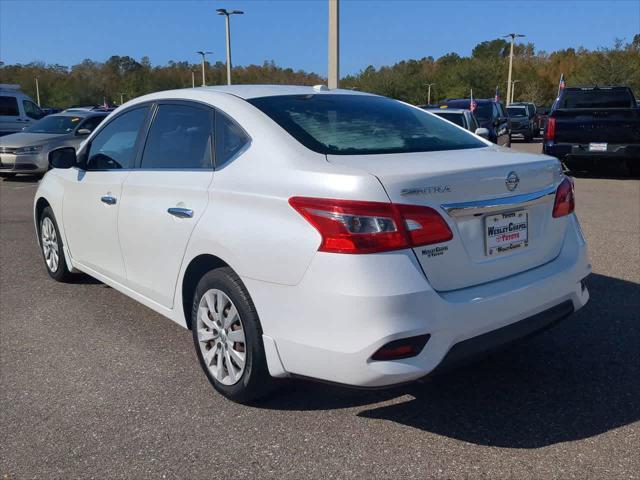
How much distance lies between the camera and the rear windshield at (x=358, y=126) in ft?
10.2

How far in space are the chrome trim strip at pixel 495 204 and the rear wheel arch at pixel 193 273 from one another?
115 centimetres

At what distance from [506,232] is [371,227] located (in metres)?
0.76

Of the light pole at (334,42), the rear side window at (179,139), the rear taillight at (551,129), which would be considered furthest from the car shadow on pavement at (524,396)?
the light pole at (334,42)

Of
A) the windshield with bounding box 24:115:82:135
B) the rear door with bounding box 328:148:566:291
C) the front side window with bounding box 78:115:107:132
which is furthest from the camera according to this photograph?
the windshield with bounding box 24:115:82:135

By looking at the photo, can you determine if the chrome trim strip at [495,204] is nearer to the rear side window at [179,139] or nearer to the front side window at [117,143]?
the rear side window at [179,139]

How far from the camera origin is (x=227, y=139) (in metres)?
3.31

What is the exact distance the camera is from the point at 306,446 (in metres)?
2.86

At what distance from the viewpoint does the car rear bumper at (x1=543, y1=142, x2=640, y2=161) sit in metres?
11.9

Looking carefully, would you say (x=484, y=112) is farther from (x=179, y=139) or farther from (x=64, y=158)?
(x=179, y=139)

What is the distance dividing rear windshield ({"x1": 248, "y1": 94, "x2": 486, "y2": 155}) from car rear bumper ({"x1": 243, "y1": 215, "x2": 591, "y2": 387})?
696mm

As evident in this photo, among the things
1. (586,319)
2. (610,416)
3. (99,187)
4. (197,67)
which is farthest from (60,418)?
(197,67)

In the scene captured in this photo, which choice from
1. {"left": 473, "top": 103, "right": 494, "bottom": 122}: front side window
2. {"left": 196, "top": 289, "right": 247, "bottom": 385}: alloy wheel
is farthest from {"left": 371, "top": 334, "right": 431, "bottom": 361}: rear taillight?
{"left": 473, "top": 103, "right": 494, "bottom": 122}: front side window

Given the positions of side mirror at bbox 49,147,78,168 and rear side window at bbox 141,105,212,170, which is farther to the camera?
side mirror at bbox 49,147,78,168

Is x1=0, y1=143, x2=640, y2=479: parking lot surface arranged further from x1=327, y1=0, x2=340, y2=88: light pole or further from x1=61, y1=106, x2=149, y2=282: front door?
x1=327, y1=0, x2=340, y2=88: light pole
